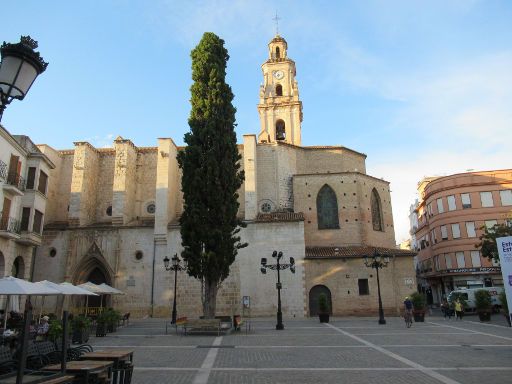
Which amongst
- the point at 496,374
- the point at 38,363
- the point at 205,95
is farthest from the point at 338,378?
the point at 205,95

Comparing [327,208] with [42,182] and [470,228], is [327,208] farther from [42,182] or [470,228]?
[42,182]

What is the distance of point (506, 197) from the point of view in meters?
37.1

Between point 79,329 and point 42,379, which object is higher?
point 42,379

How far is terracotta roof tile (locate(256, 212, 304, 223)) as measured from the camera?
94.2 feet

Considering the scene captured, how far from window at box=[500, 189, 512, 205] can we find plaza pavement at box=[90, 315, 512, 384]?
980 inches

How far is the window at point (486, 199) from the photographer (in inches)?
1478

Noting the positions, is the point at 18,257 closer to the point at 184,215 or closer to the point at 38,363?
the point at 184,215

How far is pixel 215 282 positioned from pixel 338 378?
10.9 meters

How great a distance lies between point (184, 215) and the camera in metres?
19.0

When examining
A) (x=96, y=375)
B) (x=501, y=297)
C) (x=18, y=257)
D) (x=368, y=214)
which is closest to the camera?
(x=96, y=375)

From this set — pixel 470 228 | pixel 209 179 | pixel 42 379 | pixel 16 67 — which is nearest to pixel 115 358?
pixel 42 379

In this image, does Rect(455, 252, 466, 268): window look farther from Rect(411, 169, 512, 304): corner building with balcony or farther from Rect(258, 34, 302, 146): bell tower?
Rect(258, 34, 302, 146): bell tower

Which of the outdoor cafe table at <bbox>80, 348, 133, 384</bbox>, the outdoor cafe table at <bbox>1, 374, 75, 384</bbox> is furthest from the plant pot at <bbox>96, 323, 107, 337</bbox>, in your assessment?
the outdoor cafe table at <bbox>1, 374, 75, 384</bbox>

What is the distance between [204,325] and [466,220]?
31.2 m
